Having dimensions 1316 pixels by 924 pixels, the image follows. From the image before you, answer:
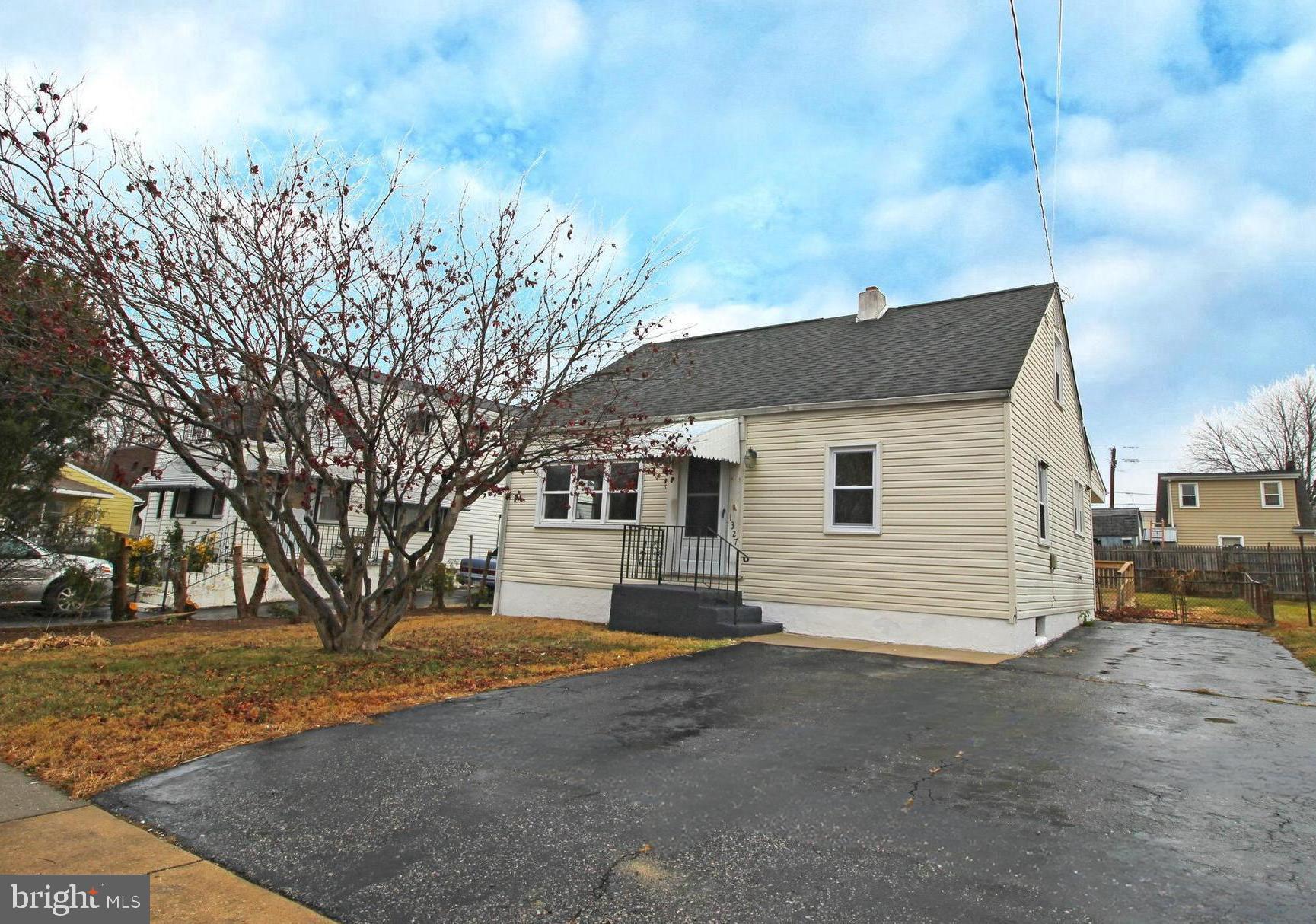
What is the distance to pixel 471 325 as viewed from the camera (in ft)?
28.0

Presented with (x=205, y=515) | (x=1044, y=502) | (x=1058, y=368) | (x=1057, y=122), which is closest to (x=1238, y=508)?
(x=1058, y=368)

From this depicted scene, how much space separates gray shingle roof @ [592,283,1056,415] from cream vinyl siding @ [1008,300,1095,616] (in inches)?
20.7

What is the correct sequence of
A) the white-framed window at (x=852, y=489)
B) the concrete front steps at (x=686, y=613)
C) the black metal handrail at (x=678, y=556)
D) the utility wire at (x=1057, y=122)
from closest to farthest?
the utility wire at (x=1057, y=122), the concrete front steps at (x=686, y=613), the white-framed window at (x=852, y=489), the black metal handrail at (x=678, y=556)

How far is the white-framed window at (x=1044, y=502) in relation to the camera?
12.0m

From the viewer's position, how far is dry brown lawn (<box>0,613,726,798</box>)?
14.6 ft

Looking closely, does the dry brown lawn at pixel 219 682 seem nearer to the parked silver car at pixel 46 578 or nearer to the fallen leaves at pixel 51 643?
the fallen leaves at pixel 51 643

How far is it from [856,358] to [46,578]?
1413cm

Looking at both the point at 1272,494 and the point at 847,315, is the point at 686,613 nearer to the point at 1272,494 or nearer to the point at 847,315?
the point at 847,315

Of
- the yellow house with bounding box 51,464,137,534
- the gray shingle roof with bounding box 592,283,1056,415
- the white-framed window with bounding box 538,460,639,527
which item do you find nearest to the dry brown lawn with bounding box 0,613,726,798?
the white-framed window with bounding box 538,460,639,527

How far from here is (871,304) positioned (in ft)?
48.2

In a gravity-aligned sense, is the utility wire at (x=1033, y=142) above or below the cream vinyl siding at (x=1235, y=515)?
above

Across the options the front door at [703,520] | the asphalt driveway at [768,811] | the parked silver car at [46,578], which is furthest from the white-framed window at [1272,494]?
the parked silver car at [46,578]

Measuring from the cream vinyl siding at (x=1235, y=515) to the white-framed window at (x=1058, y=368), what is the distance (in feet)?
88.2

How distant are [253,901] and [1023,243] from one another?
1189 centimetres
